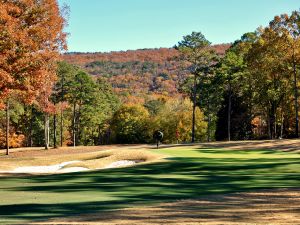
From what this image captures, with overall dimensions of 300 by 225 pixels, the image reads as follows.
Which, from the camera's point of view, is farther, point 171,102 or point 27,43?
point 171,102

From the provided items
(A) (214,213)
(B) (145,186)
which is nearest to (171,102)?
(B) (145,186)

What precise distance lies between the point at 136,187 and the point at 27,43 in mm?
12998

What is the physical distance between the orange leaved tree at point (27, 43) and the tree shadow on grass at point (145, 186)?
7.97 m

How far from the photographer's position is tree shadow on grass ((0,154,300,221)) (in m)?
11.6

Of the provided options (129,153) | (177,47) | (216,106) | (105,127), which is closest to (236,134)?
(216,106)

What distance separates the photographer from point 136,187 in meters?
16.0

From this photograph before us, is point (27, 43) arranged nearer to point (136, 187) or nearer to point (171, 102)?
point (136, 187)

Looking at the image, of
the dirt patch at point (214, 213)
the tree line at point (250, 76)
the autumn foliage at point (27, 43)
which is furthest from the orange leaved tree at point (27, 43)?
the tree line at point (250, 76)

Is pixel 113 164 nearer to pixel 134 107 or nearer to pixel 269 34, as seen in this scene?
pixel 269 34

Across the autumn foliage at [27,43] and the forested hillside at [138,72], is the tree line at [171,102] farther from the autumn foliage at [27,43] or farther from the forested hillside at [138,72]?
the forested hillside at [138,72]

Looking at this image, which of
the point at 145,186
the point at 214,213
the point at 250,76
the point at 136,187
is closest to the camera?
the point at 214,213

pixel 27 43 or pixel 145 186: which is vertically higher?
pixel 27 43

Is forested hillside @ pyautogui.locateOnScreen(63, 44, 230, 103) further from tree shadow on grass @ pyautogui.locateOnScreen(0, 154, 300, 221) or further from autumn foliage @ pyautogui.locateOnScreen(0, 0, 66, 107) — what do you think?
tree shadow on grass @ pyautogui.locateOnScreen(0, 154, 300, 221)

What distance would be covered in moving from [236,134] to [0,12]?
44939 millimetres
